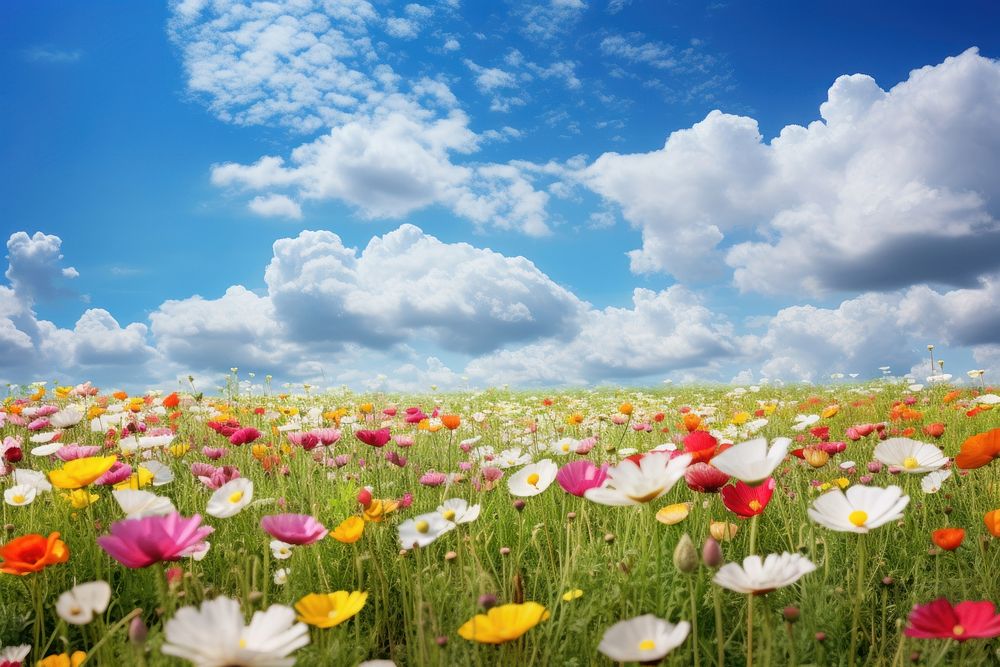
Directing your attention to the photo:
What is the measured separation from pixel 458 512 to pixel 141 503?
3.11ft

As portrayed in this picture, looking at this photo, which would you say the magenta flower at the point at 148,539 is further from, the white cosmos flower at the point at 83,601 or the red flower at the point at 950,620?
the red flower at the point at 950,620

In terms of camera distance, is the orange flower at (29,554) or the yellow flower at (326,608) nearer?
the yellow flower at (326,608)

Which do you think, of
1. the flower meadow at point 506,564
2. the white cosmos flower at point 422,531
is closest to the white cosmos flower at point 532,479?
the flower meadow at point 506,564

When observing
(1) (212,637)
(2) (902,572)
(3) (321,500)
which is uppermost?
(1) (212,637)

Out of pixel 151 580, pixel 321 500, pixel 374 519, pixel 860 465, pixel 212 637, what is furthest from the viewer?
pixel 860 465

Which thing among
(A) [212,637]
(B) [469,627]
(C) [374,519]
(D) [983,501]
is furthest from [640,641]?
(D) [983,501]

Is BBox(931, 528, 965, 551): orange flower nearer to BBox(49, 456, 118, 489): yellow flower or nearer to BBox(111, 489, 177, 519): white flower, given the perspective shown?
BBox(111, 489, 177, 519): white flower

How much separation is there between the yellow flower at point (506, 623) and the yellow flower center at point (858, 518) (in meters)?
0.88

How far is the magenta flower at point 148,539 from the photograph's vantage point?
4.50 ft

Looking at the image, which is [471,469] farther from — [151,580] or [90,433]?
[90,433]

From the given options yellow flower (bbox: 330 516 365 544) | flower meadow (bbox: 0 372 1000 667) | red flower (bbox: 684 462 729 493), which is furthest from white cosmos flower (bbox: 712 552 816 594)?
yellow flower (bbox: 330 516 365 544)

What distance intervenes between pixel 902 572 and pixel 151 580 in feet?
10.0

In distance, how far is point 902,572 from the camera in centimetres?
276

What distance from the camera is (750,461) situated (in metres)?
1.56
